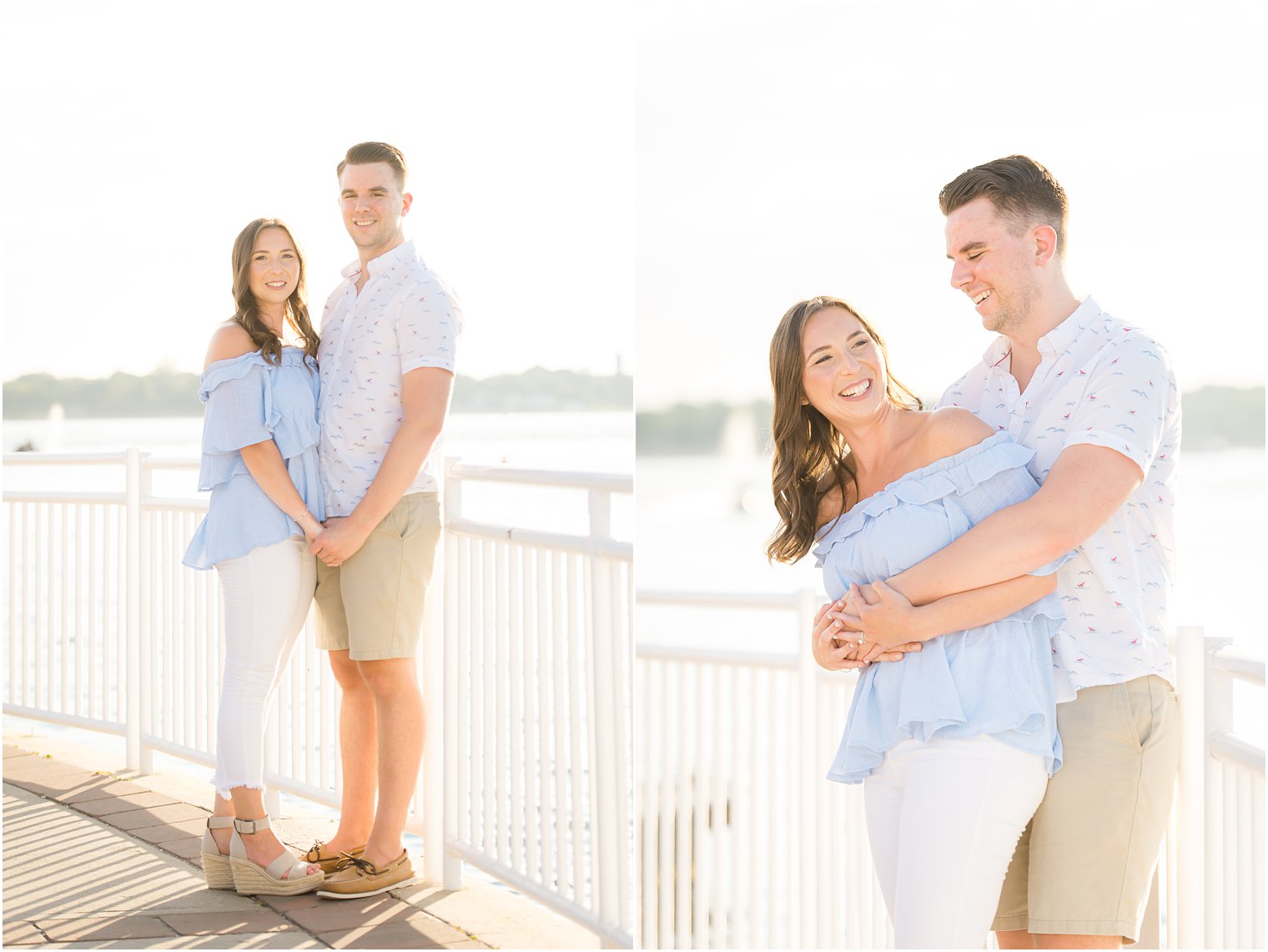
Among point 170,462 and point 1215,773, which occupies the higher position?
point 170,462

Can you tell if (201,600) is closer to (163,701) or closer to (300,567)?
(163,701)

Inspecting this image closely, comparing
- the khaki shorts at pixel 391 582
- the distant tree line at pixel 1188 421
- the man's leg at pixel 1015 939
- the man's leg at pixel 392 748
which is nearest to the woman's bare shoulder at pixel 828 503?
the man's leg at pixel 1015 939

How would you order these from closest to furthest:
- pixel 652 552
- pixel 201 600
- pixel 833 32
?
pixel 201 600, pixel 833 32, pixel 652 552

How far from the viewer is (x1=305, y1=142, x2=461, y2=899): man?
2914 mm

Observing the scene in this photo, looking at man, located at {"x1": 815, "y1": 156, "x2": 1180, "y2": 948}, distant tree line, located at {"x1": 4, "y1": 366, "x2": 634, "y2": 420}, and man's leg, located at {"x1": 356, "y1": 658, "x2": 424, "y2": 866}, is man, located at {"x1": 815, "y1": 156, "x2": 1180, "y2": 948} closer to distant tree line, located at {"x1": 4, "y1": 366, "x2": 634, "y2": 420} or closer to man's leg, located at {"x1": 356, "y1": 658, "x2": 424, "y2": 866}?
man's leg, located at {"x1": 356, "y1": 658, "x2": 424, "y2": 866}

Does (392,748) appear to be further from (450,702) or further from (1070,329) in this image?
(1070,329)

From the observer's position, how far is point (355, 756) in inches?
123

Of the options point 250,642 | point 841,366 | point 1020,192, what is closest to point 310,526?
point 250,642

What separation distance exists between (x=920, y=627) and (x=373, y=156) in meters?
2.03

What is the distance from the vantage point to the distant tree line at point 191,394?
5570 mm

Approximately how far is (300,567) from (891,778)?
176 cm

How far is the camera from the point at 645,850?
11.1ft

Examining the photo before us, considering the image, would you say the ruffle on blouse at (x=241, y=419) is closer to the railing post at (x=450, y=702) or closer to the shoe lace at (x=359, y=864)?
the railing post at (x=450, y=702)

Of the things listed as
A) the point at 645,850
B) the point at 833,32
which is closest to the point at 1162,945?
the point at 645,850
